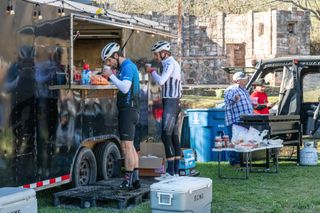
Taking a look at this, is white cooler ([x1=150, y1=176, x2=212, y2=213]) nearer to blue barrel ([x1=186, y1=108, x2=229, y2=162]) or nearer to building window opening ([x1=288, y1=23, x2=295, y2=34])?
blue barrel ([x1=186, y1=108, x2=229, y2=162])

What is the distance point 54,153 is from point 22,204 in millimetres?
2126

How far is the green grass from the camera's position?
726cm

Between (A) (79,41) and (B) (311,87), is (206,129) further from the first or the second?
(A) (79,41)

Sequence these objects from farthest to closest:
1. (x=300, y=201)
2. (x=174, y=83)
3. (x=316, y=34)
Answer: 1. (x=316, y=34)
2. (x=174, y=83)
3. (x=300, y=201)

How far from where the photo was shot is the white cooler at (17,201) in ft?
16.8

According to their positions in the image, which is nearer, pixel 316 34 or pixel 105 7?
pixel 105 7

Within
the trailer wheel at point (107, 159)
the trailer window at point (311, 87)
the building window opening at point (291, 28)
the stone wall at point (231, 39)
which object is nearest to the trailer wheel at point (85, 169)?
the trailer wheel at point (107, 159)

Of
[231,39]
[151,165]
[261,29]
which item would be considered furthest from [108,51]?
[231,39]

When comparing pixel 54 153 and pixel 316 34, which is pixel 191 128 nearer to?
pixel 54 153

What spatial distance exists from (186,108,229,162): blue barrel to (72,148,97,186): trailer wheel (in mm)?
3614

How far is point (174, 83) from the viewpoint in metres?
8.67

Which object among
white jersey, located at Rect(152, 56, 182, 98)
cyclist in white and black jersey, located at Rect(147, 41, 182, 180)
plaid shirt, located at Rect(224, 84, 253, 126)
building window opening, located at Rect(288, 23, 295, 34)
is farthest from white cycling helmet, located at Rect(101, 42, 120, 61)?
building window opening, located at Rect(288, 23, 295, 34)

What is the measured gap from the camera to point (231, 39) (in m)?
36.8

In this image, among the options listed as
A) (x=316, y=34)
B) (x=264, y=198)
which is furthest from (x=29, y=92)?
(x=316, y=34)
